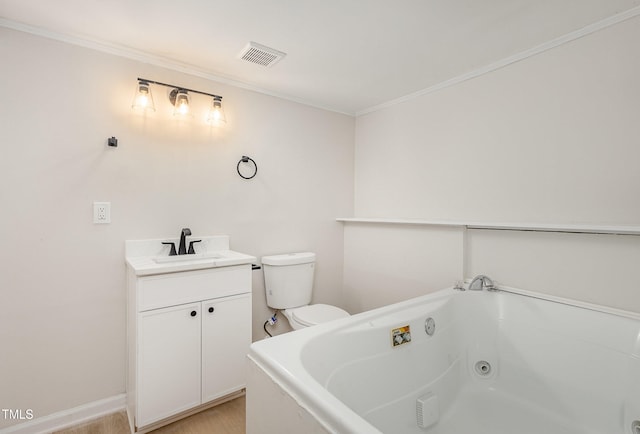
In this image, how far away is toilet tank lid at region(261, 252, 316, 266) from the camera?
2.24m

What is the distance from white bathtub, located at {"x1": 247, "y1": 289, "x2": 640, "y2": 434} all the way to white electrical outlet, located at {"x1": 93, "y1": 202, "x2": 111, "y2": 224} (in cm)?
126

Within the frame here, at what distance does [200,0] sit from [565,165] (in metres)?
1.99

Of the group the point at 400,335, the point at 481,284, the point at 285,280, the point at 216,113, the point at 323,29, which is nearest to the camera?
the point at 400,335

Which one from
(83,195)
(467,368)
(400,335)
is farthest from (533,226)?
(83,195)

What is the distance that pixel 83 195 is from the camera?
5.52 feet

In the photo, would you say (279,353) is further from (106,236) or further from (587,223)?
(587,223)

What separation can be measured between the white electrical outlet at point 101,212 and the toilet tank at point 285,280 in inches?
39.6

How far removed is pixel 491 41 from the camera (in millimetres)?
1667

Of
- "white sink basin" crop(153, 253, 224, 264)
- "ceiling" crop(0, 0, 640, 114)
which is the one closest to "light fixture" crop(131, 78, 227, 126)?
"ceiling" crop(0, 0, 640, 114)

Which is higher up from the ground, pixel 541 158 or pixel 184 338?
pixel 541 158

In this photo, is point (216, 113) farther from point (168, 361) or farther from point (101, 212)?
point (168, 361)

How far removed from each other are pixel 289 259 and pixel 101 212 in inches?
47.2

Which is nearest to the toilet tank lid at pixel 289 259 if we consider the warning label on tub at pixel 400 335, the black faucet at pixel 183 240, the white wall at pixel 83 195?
the white wall at pixel 83 195

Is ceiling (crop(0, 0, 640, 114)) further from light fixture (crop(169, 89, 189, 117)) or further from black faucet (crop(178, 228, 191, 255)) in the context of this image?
black faucet (crop(178, 228, 191, 255))
